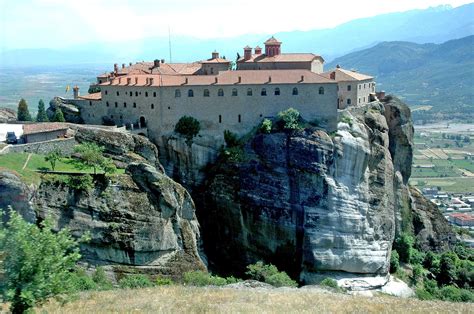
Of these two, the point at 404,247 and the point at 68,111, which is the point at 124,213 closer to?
the point at 68,111

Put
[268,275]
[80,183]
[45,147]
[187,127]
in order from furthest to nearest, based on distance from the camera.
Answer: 1. [187,127]
2. [268,275]
3. [45,147]
4. [80,183]

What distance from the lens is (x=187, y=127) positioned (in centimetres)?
6097

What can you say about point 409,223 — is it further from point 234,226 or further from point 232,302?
point 232,302

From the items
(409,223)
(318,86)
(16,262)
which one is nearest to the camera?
(16,262)

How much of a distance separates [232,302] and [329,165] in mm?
33422

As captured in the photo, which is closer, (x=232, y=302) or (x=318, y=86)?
(x=232, y=302)

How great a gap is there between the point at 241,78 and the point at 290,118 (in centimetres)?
697

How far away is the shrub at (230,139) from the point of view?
6188 cm

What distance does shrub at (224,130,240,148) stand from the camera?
203 ft

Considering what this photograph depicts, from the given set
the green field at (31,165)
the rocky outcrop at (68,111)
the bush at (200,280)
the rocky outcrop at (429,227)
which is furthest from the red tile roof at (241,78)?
the rocky outcrop at (429,227)

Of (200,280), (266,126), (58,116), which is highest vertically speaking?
(58,116)

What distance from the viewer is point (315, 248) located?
186 feet

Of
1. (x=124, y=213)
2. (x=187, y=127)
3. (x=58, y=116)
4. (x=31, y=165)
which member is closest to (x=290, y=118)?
(x=187, y=127)

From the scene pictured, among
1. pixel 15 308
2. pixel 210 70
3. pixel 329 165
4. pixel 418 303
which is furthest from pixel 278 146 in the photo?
pixel 15 308
